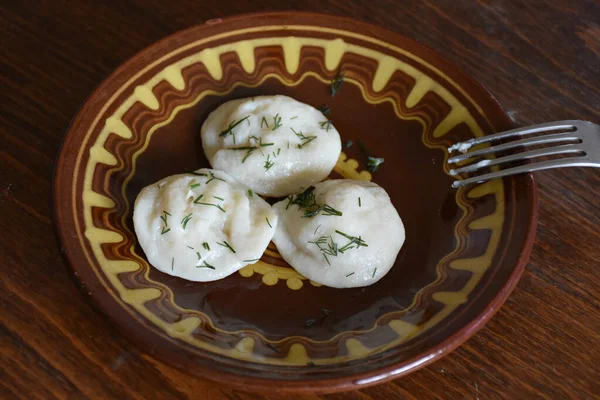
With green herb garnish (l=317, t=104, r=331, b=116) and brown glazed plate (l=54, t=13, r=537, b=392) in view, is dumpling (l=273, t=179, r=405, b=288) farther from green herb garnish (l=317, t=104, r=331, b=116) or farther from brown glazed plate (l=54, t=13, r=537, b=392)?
green herb garnish (l=317, t=104, r=331, b=116)

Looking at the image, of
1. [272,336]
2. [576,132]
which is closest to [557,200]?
[576,132]

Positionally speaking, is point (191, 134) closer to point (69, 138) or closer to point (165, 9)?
point (69, 138)

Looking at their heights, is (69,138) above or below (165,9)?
below

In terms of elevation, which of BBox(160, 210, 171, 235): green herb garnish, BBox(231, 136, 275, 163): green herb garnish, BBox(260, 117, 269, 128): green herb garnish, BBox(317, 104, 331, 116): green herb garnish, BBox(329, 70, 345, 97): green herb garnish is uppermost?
BBox(329, 70, 345, 97): green herb garnish

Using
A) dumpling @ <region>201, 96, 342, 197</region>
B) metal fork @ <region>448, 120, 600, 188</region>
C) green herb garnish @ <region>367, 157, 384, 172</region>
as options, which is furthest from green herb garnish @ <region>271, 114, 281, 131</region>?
metal fork @ <region>448, 120, 600, 188</region>

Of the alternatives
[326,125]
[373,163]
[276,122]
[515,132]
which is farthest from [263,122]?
[515,132]

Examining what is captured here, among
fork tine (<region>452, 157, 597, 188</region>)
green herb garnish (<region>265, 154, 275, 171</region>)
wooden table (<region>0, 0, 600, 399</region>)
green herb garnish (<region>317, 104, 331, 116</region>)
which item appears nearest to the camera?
wooden table (<region>0, 0, 600, 399</region>)

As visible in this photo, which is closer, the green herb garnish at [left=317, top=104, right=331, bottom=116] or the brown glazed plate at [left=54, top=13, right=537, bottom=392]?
the brown glazed plate at [left=54, top=13, right=537, bottom=392]
